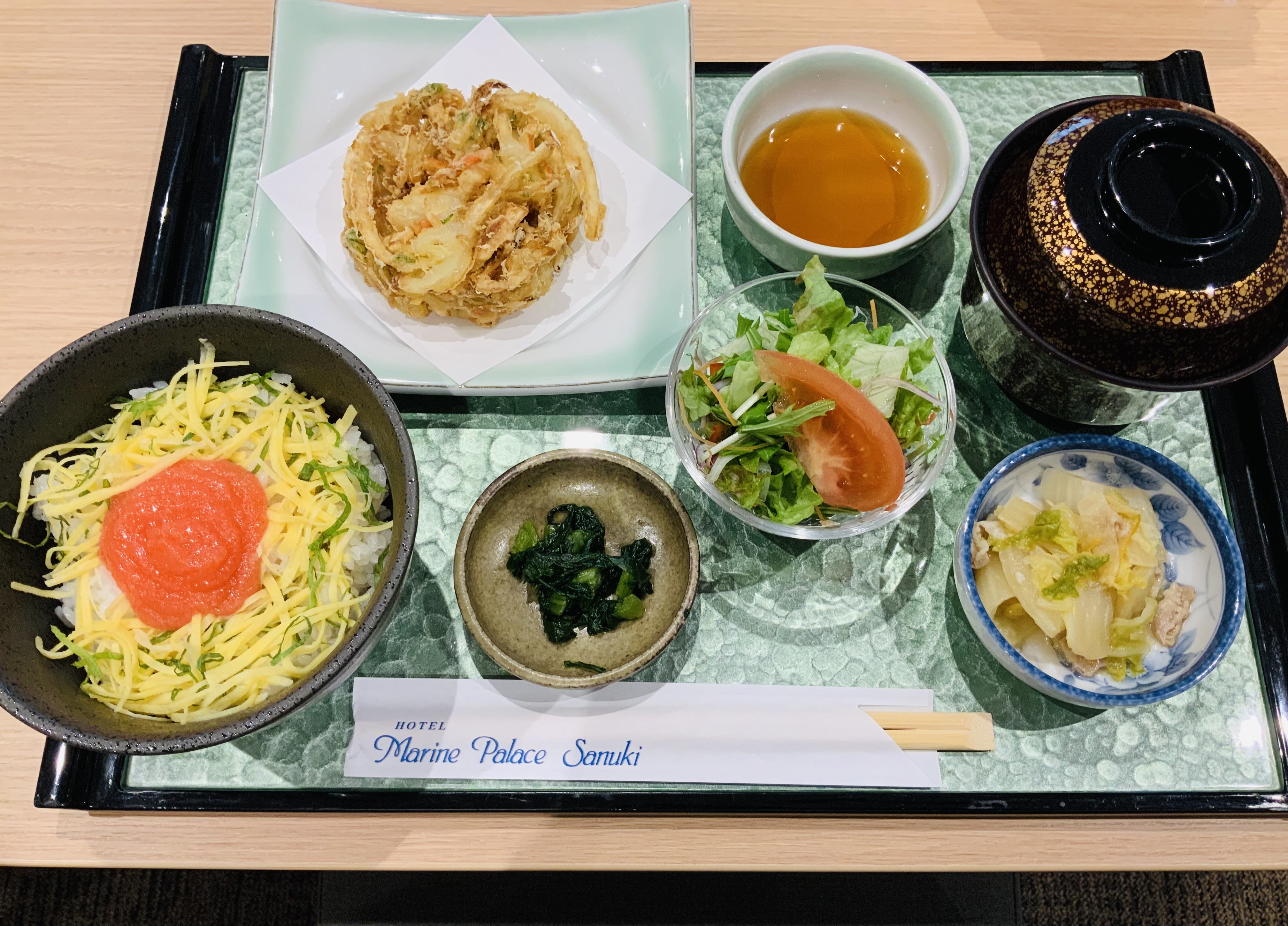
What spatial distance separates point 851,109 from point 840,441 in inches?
32.3

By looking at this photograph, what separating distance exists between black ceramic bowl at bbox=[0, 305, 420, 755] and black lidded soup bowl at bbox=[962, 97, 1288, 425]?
1080mm

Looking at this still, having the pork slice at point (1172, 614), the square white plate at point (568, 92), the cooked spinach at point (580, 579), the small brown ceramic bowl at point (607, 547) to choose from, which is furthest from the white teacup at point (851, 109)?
the pork slice at point (1172, 614)

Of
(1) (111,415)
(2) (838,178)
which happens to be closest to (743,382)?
(2) (838,178)

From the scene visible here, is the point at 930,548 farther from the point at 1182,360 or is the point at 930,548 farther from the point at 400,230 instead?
the point at 400,230

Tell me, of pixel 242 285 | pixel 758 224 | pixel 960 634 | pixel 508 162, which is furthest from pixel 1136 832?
pixel 242 285

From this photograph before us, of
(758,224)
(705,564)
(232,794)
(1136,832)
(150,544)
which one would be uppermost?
(758,224)

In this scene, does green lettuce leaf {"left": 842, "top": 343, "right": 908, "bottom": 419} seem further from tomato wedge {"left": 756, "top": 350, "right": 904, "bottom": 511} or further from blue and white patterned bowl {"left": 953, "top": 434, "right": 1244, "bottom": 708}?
blue and white patterned bowl {"left": 953, "top": 434, "right": 1244, "bottom": 708}

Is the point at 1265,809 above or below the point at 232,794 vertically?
below

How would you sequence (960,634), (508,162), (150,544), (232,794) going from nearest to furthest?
(150,544) → (232,794) → (960,634) → (508,162)

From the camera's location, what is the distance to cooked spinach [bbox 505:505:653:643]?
5.06 ft

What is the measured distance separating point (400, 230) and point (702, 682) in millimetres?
1074

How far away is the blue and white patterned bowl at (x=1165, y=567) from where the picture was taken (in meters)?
1.42

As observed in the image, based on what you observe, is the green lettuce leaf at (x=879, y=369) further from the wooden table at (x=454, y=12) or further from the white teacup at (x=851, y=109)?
the wooden table at (x=454, y=12)

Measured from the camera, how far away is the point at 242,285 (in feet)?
5.69
